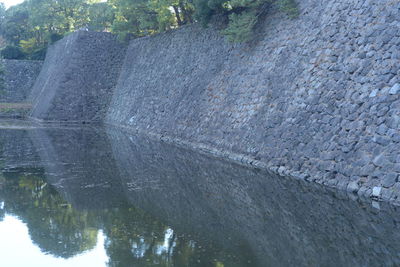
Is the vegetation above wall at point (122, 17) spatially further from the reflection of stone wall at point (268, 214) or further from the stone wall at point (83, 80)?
the reflection of stone wall at point (268, 214)

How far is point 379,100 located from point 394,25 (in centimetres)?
206

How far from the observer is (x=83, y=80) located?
35531 mm

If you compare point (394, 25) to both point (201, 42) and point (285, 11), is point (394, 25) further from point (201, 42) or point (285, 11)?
point (201, 42)

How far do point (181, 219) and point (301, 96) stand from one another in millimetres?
6594

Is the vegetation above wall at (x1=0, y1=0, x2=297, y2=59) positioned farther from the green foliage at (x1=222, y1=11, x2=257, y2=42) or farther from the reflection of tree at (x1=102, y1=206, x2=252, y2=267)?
the reflection of tree at (x1=102, y1=206, x2=252, y2=267)

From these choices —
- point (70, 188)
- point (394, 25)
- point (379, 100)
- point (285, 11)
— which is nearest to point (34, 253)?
point (70, 188)

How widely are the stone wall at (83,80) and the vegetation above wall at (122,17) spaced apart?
5.78 feet

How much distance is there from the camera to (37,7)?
166ft

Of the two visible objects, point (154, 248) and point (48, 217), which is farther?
point (48, 217)

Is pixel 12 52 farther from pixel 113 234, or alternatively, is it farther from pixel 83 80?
pixel 113 234

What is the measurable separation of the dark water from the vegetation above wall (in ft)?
24.2

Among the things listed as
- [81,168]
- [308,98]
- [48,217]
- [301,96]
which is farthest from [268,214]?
[81,168]

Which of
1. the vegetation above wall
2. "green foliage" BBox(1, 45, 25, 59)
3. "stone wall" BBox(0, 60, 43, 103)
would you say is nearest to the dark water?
the vegetation above wall

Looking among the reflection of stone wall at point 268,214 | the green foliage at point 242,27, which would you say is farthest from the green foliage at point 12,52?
the reflection of stone wall at point 268,214
